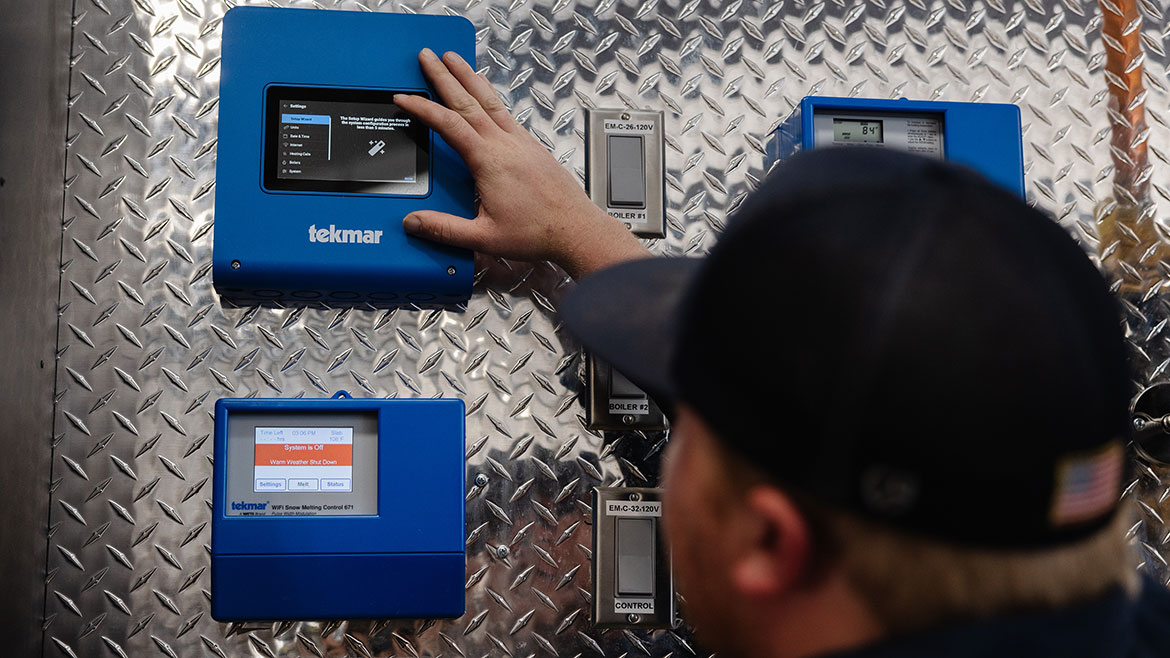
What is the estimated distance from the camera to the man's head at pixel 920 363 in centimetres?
75

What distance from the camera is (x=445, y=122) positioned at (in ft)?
5.33

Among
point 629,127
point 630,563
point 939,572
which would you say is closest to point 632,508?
point 630,563

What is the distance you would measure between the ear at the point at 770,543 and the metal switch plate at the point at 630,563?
87 cm

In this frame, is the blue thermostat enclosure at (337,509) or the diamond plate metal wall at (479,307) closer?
the blue thermostat enclosure at (337,509)

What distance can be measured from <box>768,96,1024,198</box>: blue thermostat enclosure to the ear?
1085 millimetres

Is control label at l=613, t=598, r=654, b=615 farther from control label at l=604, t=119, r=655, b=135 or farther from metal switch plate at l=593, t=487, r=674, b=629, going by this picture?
control label at l=604, t=119, r=655, b=135

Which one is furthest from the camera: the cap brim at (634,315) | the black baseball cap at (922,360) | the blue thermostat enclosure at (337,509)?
the blue thermostat enclosure at (337,509)

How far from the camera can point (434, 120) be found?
63.8 inches

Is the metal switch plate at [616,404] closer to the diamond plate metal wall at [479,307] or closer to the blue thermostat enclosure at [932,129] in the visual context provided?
the diamond plate metal wall at [479,307]

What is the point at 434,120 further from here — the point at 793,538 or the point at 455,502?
the point at 793,538

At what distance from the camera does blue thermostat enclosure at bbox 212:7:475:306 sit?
1.60 metres

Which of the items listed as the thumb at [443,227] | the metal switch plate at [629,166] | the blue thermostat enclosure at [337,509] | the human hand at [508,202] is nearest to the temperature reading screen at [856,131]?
the metal switch plate at [629,166]

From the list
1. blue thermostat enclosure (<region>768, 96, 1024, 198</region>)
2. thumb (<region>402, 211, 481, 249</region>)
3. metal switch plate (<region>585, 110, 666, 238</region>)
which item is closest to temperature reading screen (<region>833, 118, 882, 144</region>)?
blue thermostat enclosure (<region>768, 96, 1024, 198</region>)

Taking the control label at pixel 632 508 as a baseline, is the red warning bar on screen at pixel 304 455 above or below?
above
